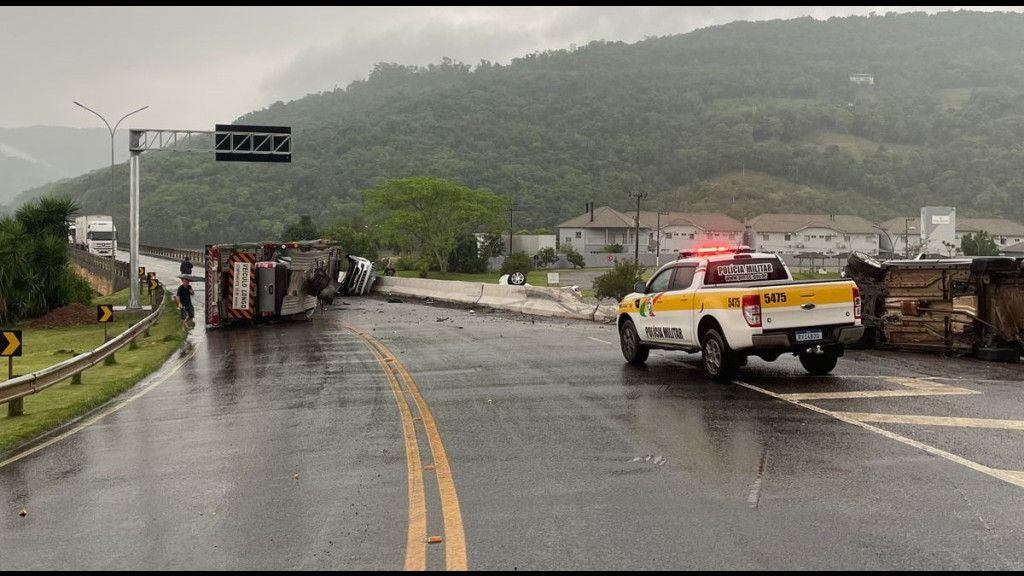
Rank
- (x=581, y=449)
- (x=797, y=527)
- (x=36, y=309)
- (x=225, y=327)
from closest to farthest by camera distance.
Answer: (x=797, y=527) < (x=581, y=449) < (x=225, y=327) < (x=36, y=309)

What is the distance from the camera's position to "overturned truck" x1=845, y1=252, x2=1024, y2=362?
47.9 ft

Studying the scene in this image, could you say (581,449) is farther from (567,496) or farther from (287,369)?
(287,369)

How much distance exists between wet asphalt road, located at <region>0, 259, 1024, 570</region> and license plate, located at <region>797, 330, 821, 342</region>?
2.47 ft

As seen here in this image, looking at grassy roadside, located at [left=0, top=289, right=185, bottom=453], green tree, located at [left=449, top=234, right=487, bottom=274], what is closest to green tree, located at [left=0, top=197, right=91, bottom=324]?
grassy roadside, located at [left=0, top=289, right=185, bottom=453]

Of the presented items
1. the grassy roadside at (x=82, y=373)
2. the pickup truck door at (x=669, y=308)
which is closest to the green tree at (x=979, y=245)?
the grassy roadside at (x=82, y=373)

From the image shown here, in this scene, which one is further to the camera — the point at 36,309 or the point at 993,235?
the point at 993,235

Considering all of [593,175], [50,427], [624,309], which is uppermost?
[593,175]

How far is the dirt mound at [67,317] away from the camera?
3061cm

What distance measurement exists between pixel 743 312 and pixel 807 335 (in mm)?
985

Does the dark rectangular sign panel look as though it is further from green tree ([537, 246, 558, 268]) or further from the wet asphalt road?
green tree ([537, 246, 558, 268])

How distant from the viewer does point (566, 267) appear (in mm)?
107812

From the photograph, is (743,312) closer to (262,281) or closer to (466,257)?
(262,281)

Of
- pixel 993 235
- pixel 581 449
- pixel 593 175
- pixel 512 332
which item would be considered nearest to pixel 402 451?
pixel 581 449

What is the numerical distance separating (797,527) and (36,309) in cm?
3324
